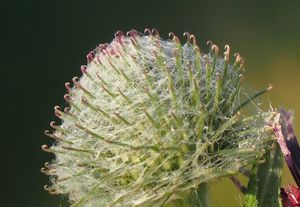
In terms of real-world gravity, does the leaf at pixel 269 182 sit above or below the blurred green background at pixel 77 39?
below

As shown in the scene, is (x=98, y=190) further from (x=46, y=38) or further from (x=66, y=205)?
(x=46, y=38)

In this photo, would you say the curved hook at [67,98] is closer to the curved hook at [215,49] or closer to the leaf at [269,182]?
the curved hook at [215,49]

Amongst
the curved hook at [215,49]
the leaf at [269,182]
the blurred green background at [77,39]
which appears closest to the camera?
the leaf at [269,182]

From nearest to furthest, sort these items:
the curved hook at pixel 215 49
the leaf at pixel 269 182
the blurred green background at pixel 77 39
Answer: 1. the leaf at pixel 269 182
2. the curved hook at pixel 215 49
3. the blurred green background at pixel 77 39

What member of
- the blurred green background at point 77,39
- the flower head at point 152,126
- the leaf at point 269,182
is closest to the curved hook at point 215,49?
the flower head at point 152,126

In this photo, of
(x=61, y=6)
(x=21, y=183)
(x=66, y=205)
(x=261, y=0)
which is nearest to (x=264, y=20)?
(x=261, y=0)

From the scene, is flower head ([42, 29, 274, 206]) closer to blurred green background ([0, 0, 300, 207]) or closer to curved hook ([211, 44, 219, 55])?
curved hook ([211, 44, 219, 55])

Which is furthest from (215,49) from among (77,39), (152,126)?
(77,39)
